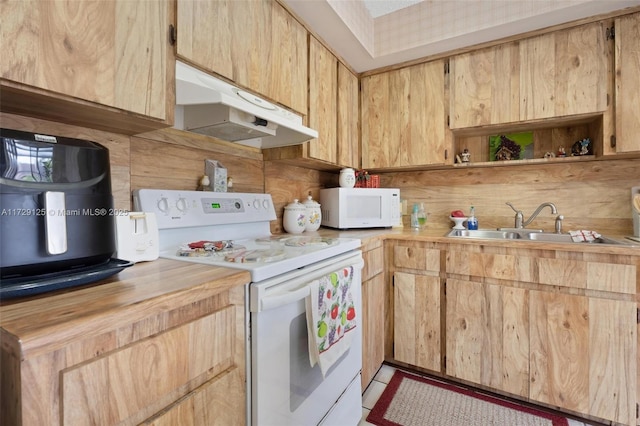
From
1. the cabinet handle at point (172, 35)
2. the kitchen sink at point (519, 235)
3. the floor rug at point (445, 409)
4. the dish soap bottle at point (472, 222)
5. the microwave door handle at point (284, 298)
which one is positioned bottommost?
the floor rug at point (445, 409)

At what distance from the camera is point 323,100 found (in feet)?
6.22

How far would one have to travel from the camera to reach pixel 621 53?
1631 mm

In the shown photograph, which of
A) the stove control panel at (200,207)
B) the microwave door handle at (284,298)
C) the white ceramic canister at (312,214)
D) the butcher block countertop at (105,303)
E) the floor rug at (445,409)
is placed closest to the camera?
the butcher block countertop at (105,303)

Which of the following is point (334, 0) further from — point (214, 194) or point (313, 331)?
point (313, 331)

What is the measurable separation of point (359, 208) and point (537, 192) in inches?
48.6

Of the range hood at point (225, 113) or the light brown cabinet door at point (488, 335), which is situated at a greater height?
the range hood at point (225, 113)

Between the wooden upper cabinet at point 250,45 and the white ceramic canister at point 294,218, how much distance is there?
1.91 ft

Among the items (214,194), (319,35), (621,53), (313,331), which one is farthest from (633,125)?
(214,194)

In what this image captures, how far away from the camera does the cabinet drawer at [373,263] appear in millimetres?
1660

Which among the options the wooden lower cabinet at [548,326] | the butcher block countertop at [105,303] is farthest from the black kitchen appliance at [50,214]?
the wooden lower cabinet at [548,326]

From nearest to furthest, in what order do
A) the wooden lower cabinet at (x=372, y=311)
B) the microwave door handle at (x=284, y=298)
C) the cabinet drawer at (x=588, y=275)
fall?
1. the microwave door handle at (x=284, y=298)
2. the cabinet drawer at (x=588, y=275)
3. the wooden lower cabinet at (x=372, y=311)

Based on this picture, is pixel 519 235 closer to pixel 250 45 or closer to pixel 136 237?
pixel 250 45

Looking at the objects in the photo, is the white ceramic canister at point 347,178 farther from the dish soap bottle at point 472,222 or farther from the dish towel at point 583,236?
the dish towel at point 583,236

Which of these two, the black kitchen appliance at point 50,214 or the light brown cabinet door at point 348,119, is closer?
the black kitchen appliance at point 50,214
